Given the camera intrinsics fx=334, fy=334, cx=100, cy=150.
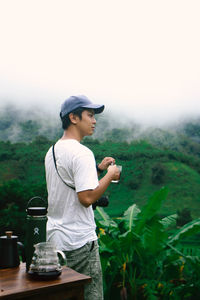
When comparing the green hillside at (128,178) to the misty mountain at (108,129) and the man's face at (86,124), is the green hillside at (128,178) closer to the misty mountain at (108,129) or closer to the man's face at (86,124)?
the misty mountain at (108,129)

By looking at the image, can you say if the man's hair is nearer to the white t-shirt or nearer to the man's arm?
the white t-shirt

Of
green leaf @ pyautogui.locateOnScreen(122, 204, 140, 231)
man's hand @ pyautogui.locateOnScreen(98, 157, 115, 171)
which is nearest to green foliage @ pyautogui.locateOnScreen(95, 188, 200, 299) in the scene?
green leaf @ pyautogui.locateOnScreen(122, 204, 140, 231)

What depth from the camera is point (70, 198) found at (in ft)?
4.78

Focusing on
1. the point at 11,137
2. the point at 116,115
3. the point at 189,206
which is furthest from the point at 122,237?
the point at 11,137

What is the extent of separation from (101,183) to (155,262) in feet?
6.33

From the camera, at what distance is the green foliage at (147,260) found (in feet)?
9.07

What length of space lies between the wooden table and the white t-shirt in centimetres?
17

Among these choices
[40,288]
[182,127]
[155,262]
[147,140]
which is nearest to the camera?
[40,288]

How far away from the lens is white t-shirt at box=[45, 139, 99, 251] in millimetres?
1393

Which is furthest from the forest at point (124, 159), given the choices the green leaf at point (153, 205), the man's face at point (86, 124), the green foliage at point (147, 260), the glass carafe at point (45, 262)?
the glass carafe at point (45, 262)

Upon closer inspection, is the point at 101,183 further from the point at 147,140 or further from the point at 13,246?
the point at 147,140

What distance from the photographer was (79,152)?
142 cm

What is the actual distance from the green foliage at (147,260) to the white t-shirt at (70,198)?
1.31 metres

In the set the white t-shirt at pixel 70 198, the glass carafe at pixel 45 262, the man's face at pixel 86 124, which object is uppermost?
the man's face at pixel 86 124
